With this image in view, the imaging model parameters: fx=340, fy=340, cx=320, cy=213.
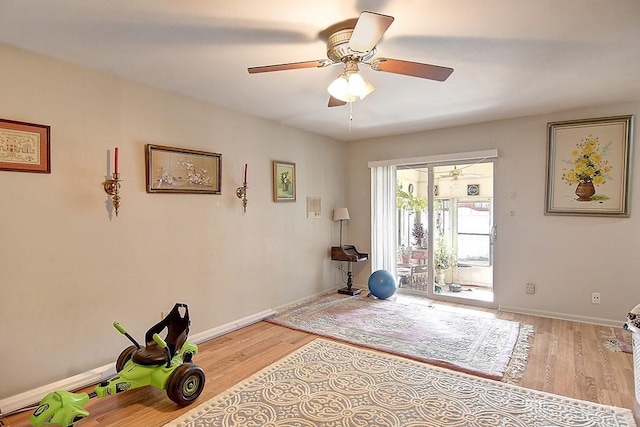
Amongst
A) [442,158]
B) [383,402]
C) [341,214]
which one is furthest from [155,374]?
[442,158]

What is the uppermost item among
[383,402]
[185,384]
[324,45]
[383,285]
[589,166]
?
[324,45]

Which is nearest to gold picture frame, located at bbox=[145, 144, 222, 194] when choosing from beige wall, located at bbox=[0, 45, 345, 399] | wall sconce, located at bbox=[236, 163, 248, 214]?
→ beige wall, located at bbox=[0, 45, 345, 399]

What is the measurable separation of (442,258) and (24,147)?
4.70m

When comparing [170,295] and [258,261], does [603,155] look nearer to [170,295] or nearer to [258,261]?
[258,261]

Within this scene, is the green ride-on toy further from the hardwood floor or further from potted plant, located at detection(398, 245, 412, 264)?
potted plant, located at detection(398, 245, 412, 264)

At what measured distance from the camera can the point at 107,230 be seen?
2727 mm

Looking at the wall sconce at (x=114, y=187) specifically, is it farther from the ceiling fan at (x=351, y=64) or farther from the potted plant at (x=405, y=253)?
the potted plant at (x=405, y=253)

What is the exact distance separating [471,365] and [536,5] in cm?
256

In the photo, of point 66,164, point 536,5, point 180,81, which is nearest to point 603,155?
point 536,5

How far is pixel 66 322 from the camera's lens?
2.50 meters

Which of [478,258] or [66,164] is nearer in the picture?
[66,164]

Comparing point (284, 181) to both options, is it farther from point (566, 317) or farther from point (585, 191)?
point (566, 317)

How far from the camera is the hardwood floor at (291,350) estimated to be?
88.0 inches

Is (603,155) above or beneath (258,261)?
→ above
